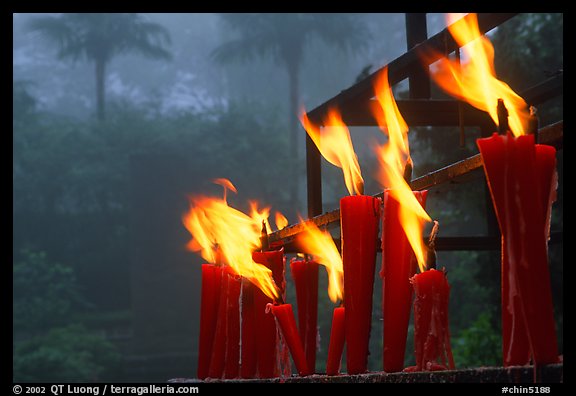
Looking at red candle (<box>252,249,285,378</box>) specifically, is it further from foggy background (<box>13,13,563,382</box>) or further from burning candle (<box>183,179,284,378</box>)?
foggy background (<box>13,13,563,382</box>)

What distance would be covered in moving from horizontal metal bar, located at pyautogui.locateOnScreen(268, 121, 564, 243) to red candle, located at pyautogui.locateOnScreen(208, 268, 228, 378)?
0.38 meters

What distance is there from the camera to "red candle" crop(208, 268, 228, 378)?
2510mm

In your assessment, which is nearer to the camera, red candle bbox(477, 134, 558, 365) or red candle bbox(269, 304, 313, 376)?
red candle bbox(477, 134, 558, 365)

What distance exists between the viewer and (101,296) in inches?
1271

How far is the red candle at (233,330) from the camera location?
2.48m

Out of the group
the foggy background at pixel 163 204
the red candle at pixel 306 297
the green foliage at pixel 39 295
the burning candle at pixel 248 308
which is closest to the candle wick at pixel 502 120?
the burning candle at pixel 248 308

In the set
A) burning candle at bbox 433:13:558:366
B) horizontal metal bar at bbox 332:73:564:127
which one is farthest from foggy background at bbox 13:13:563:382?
burning candle at bbox 433:13:558:366

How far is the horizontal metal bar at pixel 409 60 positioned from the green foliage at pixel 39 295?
982 inches

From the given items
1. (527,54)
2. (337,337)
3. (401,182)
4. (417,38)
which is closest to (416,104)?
(417,38)

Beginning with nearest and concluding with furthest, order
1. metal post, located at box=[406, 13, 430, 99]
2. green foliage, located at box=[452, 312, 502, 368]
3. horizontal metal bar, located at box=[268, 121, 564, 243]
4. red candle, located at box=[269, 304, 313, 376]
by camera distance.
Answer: horizontal metal bar, located at box=[268, 121, 564, 243] → red candle, located at box=[269, 304, 313, 376] → metal post, located at box=[406, 13, 430, 99] → green foliage, located at box=[452, 312, 502, 368]

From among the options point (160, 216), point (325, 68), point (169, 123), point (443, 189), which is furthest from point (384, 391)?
point (325, 68)

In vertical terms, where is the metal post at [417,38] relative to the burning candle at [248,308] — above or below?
above

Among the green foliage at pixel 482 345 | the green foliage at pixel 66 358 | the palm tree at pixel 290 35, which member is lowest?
the green foliage at pixel 66 358

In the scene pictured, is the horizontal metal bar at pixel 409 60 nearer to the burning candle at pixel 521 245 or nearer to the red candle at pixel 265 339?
the red candle at pixel 265 339
